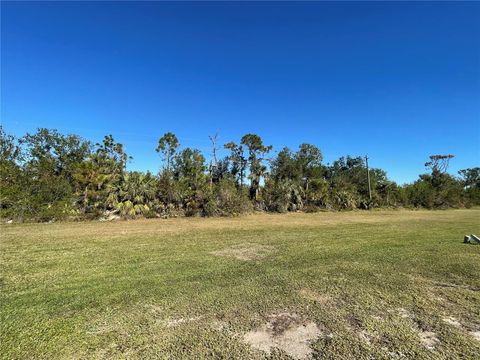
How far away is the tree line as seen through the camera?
14508 mm

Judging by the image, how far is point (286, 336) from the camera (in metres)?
2.63

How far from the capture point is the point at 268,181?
25.4 meters

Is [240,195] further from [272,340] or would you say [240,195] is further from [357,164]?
[357,164]

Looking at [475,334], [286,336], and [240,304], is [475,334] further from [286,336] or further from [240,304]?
[240,304]

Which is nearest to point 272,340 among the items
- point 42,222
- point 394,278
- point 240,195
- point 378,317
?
point 378,317

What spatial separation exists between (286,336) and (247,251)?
394cm

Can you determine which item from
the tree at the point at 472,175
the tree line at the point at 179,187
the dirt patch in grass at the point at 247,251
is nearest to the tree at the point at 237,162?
the tree line at the point at 179,187

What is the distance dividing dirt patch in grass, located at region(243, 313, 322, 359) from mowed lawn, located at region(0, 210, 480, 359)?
1 cm

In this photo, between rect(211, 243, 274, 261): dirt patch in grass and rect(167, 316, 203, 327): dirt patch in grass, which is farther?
rect(211, 243, 274, 261): dirt patch in grass

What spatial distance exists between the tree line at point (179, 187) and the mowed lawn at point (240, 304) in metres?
9.15

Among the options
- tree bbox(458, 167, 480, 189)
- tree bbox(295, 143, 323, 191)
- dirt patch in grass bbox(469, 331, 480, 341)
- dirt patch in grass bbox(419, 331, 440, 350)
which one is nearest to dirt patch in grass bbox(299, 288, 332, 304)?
dirt patch in grass bbox(419, 331, 440, 350)

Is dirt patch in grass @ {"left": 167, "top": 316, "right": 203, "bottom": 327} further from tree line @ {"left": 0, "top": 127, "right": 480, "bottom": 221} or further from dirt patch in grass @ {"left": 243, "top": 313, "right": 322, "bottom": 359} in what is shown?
tree line @ {"left": 0, "top": 127, "right": 480, "bottom": 221}

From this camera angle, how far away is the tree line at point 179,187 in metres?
14.5

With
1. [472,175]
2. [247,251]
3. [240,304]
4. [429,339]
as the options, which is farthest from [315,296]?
[472,175]
